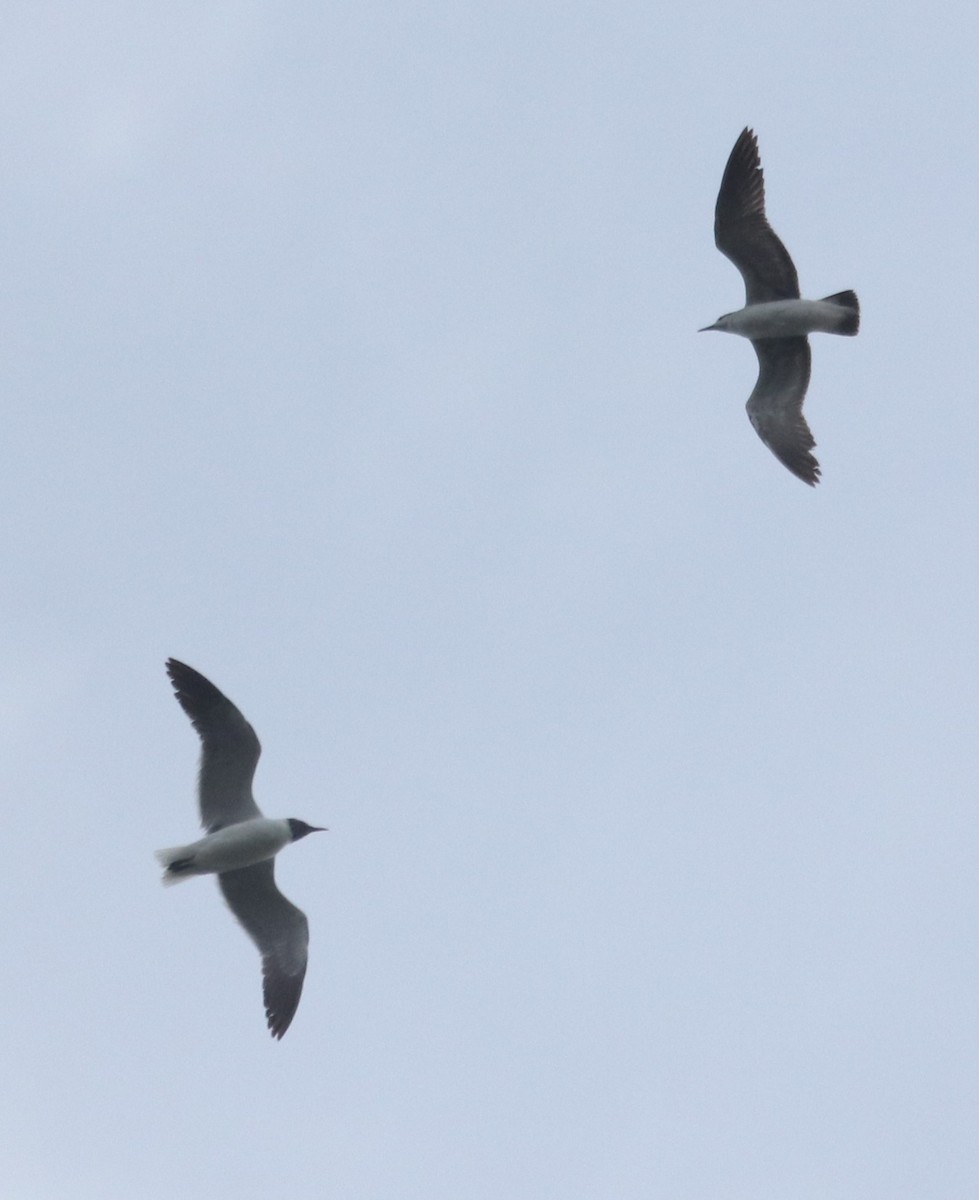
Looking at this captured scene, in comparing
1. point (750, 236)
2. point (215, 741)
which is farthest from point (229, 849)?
point (750, 236)

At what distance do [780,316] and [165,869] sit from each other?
30.8 ft

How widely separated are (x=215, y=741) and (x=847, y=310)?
881cm

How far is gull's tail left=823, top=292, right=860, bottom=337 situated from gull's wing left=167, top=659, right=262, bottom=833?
27.3 ft

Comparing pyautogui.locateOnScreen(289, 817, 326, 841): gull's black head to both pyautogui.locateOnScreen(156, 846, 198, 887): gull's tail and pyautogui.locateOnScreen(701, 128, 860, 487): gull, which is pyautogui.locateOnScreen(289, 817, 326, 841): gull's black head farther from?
pyautogui.locateOnScreen(701, 128, 860, 487): gull

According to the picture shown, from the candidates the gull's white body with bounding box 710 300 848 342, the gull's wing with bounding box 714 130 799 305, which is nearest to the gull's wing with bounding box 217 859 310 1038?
the gull's white body with bounding box 710 300 848 342

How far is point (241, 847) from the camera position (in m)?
19.0

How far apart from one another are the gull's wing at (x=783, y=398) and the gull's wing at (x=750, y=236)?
1.97 ft

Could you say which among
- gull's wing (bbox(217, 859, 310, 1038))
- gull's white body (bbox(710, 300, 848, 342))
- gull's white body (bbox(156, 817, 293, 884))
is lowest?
gull's wing (bbox(217, 859, 310, 1038))

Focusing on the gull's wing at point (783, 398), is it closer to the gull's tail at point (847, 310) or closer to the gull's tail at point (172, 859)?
the gull's tail at point (847, 310)

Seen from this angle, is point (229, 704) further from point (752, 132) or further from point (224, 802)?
point (752, 132)

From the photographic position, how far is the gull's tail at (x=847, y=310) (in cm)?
2167

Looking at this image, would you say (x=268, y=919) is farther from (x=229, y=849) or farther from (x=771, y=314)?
(x=771, y=314)

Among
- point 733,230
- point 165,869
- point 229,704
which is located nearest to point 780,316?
point 733,230

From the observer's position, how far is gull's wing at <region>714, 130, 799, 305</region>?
22.0 meters
